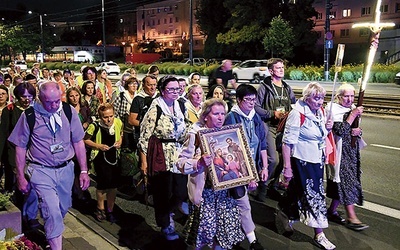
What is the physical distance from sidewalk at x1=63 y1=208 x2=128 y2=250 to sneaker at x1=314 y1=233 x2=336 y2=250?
219 centimetres

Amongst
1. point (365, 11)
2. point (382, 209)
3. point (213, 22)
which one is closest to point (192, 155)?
point (382, 209)

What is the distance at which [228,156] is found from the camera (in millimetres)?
4270

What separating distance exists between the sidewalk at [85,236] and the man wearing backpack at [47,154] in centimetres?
75

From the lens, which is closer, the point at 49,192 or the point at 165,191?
the point at 49,192

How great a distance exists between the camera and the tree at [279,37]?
43.3 meters

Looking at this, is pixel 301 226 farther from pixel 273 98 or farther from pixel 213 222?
pixel 213 222

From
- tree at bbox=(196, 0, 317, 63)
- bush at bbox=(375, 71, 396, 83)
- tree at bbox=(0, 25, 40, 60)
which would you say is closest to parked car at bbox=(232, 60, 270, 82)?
bush at bbox=(375, 71, 396, 83)

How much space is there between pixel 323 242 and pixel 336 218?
989 mm

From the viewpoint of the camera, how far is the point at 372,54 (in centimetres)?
518

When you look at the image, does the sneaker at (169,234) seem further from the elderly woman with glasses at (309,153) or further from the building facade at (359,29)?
the building facade at (359,29)

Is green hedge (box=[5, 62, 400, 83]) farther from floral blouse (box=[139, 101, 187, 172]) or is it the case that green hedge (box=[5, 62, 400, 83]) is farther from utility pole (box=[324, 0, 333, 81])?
floral blouse (box=[139, 101, 187, 172])

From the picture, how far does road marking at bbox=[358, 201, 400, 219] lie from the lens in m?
6.30

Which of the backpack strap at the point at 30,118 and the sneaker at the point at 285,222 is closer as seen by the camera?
the backpack strap at the point at 30,118

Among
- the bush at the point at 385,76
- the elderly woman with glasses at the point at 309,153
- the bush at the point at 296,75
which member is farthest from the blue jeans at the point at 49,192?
the bush at the point at 296,75
